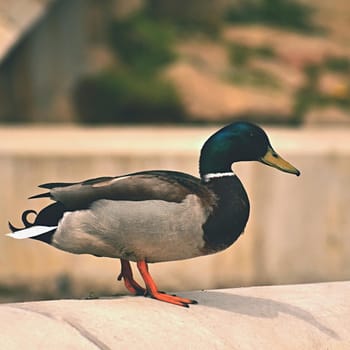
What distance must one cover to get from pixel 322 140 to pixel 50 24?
→ 104 inches

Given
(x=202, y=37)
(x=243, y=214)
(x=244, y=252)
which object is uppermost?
(x=202, y=37)

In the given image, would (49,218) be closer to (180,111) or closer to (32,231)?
(32,231)

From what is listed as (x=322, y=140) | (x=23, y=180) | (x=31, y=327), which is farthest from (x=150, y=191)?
(x=322, y=140)

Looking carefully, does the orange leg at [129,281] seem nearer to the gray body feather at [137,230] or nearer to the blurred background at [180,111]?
the gray body feather at [137,230]

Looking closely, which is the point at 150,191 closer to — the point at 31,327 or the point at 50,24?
the point at 31,327

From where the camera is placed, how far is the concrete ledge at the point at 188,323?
11.7 ft

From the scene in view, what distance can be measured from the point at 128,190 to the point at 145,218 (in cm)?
12

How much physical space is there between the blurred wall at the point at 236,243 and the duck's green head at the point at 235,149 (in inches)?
203

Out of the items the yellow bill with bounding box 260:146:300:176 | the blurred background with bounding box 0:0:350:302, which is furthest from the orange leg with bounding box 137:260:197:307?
the blurred background with bounding box 0:0:350:302

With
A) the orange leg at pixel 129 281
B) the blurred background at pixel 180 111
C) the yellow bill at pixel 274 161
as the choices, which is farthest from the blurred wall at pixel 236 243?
the yellow bill at pixel 274 161

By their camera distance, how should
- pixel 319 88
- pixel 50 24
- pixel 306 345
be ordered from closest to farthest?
pixel 306 345
pixel 50 24
pixel 319 88

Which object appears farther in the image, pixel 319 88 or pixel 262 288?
pixel 319 88

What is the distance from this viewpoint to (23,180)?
9297 millimetres

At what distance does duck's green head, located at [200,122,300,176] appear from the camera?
4.07 meters
